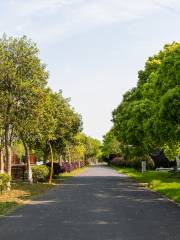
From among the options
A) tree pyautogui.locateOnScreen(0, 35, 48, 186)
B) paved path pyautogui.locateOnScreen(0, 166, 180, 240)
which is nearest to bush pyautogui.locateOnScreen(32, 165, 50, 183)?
tree pyautogui.locateOnScreen(0, 35, 48, 186)

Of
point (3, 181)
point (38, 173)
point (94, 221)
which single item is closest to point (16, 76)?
point (3, 181)

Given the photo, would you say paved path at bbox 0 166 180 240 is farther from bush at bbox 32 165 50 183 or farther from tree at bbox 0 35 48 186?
bush at bbox 32 165 50 183

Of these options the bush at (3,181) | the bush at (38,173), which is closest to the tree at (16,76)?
the bush at (3,181)

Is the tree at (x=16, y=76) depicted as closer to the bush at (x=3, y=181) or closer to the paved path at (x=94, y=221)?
the bush at (x=3, y=181)

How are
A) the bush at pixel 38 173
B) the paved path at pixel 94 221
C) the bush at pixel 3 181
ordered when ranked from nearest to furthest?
the paved path at pixel 94 221
the bush at pixel 3 181
the bush at pixel 38 173

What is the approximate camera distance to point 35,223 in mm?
15789

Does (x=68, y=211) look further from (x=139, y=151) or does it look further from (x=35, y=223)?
(x=139, y=151)

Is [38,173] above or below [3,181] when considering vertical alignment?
above

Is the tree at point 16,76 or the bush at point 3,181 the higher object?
the tree at point 16,76

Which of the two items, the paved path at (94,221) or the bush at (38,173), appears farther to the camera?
the bush at (38,173)

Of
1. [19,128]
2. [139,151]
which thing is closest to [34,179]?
[19,128]

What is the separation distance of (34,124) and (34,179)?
10.6 m

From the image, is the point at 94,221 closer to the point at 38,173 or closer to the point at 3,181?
the point at 3,181

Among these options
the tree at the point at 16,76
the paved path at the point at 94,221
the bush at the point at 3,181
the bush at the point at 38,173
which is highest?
the tree at the point at 16,76
